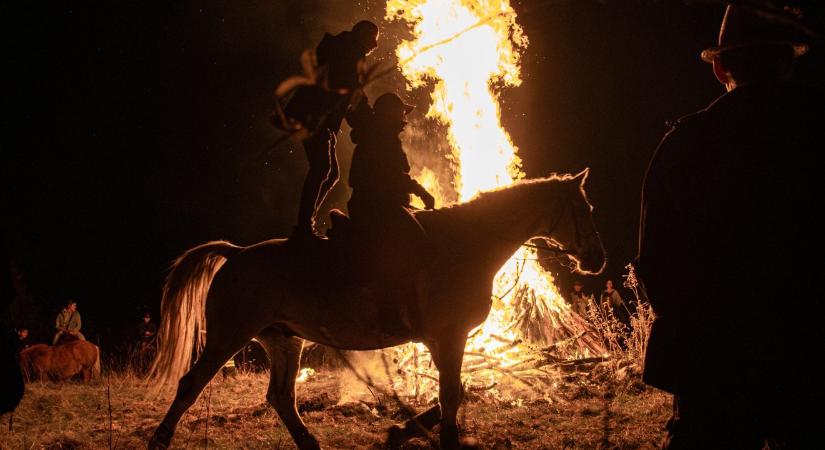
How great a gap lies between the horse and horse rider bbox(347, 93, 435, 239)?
0.90 feet

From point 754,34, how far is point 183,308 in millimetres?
5558

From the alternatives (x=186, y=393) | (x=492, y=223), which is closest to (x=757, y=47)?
(x=492, y=223)

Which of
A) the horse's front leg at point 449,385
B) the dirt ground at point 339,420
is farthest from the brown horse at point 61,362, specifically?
the horse's front leg at point 449,385

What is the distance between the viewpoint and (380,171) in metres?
5.65

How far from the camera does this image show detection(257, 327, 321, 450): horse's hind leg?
572cm

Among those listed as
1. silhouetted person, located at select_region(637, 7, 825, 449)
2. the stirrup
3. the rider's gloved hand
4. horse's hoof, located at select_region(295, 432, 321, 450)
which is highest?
the rider's gloved hand

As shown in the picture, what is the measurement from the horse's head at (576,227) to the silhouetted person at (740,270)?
3726 millimetres

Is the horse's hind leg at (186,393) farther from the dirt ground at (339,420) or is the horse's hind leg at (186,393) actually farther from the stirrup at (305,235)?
the stirrup at (305,235)

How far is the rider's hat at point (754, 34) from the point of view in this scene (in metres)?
2.36

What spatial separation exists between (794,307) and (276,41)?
69.3ft

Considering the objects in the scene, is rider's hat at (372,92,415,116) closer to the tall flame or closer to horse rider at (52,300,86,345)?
the tall flame

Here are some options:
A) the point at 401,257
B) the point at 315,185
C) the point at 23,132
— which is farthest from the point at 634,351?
the point at 23,132

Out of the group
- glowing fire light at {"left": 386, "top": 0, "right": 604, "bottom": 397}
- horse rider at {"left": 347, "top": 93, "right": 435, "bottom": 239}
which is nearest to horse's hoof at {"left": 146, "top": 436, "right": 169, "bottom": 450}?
horse rider at {"left": 347, "top": 93, "right": 435, "bottom": 239}

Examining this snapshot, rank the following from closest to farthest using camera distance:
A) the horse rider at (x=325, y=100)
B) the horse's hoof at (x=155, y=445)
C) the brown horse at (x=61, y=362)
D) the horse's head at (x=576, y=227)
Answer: the horse's hoof at (x=155, y=445) < the horse rider at (x=325, y=100) < the horse's head at (x=576, y=227) < the brown horse at (x=61, y=362)
